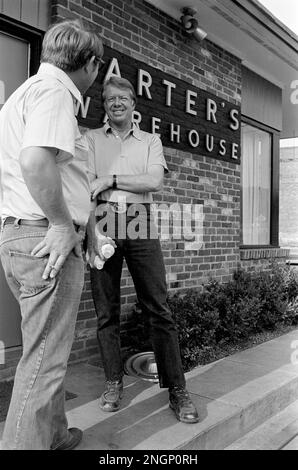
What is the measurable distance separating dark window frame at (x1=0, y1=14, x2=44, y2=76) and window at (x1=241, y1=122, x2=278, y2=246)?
382cm

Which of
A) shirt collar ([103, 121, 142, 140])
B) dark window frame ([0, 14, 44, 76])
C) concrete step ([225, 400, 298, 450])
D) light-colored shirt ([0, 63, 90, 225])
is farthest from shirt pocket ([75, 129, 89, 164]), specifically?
concrete step ([225, 400, 298, 450])

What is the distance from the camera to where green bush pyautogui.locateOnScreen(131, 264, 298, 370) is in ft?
13.4

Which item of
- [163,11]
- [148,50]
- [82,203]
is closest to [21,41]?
[148,50]

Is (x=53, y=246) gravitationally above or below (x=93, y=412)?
above

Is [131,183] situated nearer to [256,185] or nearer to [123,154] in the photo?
[123,154]

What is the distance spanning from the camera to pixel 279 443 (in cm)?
293

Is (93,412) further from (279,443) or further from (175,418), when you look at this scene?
(279,443)

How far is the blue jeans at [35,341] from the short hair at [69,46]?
0.67m

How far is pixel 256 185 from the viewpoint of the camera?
7.11 meters

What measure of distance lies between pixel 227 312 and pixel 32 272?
10.2ft

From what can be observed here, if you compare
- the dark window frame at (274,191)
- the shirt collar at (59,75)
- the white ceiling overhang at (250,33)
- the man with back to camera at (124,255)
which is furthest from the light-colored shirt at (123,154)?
the dark window frame at (274,191)

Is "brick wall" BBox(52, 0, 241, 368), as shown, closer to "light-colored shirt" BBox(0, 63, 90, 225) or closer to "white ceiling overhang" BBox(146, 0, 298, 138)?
"white ceiling overhang" BBox(146, 0, 298, 138)
